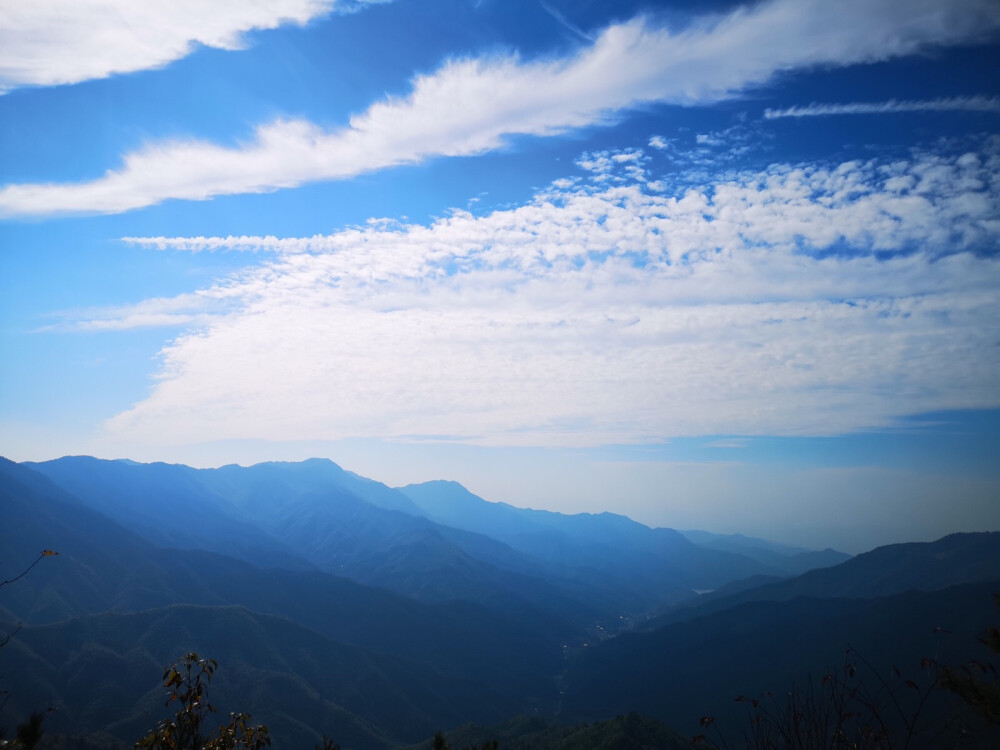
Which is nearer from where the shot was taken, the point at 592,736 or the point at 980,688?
the point at 980,688

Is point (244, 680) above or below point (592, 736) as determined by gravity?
below

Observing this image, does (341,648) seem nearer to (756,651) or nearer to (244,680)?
(244,680)

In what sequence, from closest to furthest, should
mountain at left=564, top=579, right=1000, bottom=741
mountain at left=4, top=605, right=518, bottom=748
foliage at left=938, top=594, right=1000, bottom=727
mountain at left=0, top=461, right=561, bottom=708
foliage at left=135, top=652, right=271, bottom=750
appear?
foliage at left=135, top=652, right=271, bottom=750
foliage at left=938, top=594, right=1000, bottom=727
mountain at left=4, top=605, right=518, bottom=748
mountain at left=564, top=579, right=1000, bottom=741
mountain at left=0, top=461, right=561, bottom=708

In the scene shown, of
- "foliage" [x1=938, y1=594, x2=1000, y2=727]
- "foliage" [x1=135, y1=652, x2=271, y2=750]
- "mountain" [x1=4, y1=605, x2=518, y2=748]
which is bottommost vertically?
"mountain" [x1=4, y1=605, x2=518, y2=748]

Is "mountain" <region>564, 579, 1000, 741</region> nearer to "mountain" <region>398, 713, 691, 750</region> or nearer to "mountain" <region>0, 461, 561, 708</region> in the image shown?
"mountain" <region>0, 461, 561, 708</region>

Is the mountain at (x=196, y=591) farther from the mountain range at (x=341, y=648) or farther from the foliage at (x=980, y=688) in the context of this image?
the foliage at (x=980, y=688)

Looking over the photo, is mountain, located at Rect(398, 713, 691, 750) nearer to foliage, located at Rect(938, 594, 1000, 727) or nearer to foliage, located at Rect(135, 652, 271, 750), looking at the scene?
foliage, located at Rect(135, 652, 271, 750)

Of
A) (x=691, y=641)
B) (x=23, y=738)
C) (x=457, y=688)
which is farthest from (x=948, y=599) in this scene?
(x=23, y=738)

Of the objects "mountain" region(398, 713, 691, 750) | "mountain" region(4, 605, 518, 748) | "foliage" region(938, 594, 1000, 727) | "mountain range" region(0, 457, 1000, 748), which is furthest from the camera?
"mountain range" region(0, 457, 1000, 748)

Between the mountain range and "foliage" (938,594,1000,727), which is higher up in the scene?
"foliage" (938,594,1000,727)

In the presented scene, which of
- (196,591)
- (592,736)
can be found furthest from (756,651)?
(196,591)

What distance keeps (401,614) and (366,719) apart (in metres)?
70.9

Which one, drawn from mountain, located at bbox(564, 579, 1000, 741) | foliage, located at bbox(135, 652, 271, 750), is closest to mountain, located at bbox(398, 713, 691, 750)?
mountain, located at bbox(564, 579, 1000, 741)

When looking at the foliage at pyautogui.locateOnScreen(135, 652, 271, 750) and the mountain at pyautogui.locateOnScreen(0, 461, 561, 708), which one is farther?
the mountain at pyautogui.locateOnScreen(0, 461, 561, 708)
